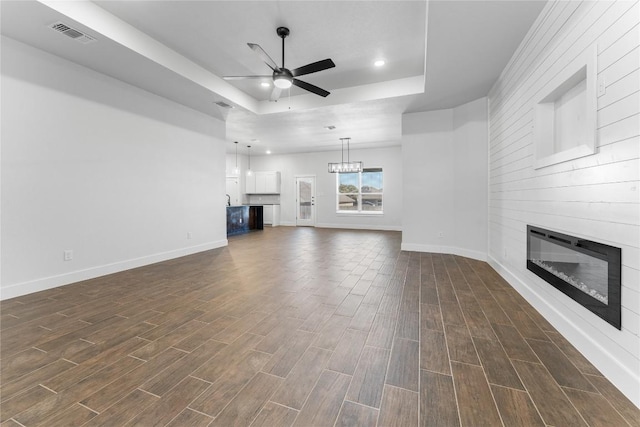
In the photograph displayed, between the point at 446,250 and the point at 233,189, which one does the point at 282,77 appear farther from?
the point at 233,189

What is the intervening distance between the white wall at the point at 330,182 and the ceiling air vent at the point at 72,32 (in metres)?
7.98

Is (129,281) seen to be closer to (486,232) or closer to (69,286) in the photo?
(69,286)

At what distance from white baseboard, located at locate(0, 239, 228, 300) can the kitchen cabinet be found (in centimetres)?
592

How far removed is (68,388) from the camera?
1.58 meters

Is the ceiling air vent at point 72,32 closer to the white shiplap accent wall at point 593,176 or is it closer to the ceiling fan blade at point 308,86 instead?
the ceiling fan blade at point 308,86

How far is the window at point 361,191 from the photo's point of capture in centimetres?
1005

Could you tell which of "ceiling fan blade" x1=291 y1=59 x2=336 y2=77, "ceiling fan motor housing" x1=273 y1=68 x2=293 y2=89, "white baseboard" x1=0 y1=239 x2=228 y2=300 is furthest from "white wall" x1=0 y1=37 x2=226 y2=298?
"ceiling fan blade" x1=291 y1=59 x2=336 y2=77

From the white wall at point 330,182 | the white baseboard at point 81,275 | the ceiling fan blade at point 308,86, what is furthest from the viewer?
the white wall at point 330,182

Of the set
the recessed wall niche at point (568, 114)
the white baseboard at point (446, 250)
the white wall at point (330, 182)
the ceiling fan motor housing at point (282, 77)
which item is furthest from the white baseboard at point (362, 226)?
the ceiling fan motor housing at point (282, 77)

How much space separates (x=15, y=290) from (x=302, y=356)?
11.7 ft

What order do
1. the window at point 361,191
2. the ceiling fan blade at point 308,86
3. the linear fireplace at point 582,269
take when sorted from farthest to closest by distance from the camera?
the window at point 361,191 < the ceiling fan blade at point 308,86 < the linear fireplace at point 582,269

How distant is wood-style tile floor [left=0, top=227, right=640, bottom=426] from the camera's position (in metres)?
1.39

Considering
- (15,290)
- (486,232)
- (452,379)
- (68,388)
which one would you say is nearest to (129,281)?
(15,290)

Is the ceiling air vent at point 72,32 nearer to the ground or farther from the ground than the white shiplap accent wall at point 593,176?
farther from the ground
